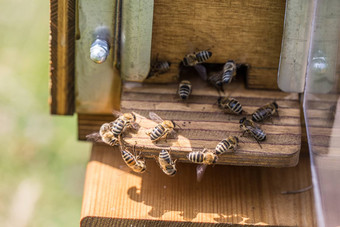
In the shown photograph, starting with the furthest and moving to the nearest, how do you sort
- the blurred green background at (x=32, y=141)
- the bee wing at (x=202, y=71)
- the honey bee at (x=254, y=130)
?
1. the blurred green background at (x=32, y=141)
2. the bee wing at (x=202, y=71)
3. the honey bee at (x=254, y=130)

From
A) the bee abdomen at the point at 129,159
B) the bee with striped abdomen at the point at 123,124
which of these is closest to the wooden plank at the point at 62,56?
the bee with striped abdomen at the point at 123,124

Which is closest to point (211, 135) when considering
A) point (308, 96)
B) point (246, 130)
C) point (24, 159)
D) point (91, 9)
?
point (246, 130)

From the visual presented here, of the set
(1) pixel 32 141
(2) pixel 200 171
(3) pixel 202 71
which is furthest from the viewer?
(1) pixel 32 141

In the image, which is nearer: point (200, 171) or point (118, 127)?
point (118, 127)

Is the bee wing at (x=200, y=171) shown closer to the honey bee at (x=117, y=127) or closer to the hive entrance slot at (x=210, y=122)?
the hive entrance slot at (x=210, y=122)

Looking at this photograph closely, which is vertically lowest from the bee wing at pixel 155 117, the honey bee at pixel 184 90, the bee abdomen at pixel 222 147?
the bee abdomen at pixel 222 147

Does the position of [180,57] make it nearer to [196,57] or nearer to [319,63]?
[196,57]

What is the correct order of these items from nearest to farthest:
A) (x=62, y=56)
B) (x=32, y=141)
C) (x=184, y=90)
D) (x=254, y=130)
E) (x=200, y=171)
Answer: (x=254, y=130)
(x=200, y=171)
(x=184, y=90)
(x=62, y=56)
(x=32, y=141)

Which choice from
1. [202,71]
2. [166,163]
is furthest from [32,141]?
[166,163]
